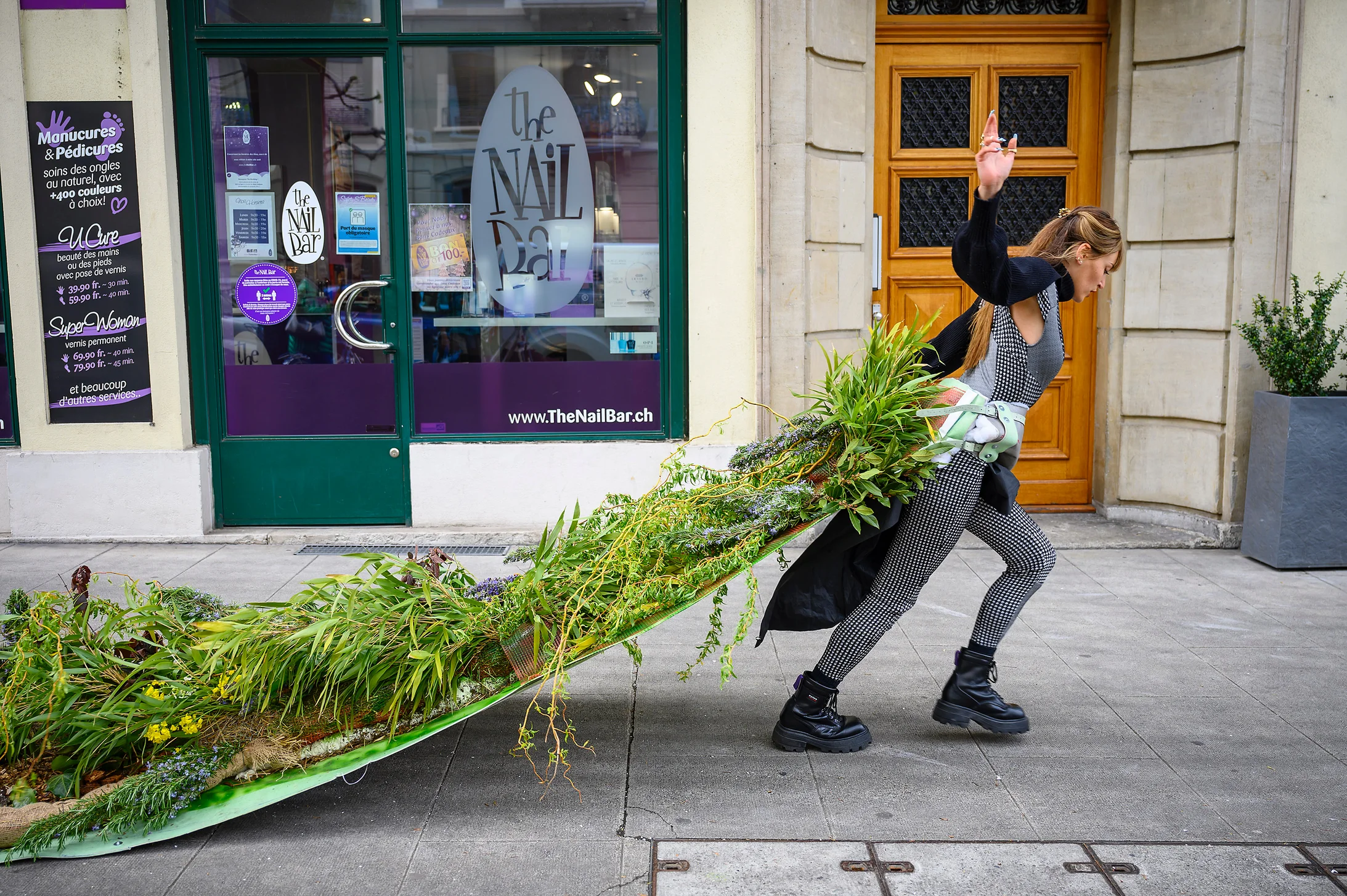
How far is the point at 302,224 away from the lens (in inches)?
274

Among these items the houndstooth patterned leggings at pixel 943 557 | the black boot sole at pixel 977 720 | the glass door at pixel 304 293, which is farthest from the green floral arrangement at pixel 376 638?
the glass door at pixel 304 293

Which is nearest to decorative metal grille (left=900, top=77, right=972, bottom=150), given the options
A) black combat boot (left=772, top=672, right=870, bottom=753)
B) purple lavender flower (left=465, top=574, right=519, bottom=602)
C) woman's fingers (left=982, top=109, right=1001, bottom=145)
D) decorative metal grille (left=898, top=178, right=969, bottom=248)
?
decorative metal grille (left=898, top=178, right=969, bottom=248)

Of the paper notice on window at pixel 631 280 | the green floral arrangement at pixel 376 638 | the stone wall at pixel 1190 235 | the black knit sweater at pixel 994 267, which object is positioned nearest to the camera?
the green floral arrangement at pixel 376 638

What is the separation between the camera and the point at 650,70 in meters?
6.93

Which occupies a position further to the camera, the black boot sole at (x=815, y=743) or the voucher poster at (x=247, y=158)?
the voucher poster at (x=247, y=158)

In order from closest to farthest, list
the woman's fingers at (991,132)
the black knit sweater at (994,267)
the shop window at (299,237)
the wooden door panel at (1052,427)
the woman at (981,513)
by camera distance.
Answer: the woman's fingers at (991,132) → the black knit sweater at (994,267) → the woman at (981,513) → the shop window at (299,237) → the wooden door panel at (1052,427)

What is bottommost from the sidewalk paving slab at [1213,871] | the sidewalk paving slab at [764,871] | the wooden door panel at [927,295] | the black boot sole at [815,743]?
the sidewalk paving slab at [1213,871]

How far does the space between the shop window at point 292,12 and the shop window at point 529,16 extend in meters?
0.27

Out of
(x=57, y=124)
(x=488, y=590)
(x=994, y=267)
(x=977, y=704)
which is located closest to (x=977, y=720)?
(x=977, y=704)

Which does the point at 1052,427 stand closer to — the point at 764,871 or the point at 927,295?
the point at 927,295

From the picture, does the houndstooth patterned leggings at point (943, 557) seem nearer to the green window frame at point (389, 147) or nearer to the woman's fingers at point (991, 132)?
the woman's fingers at point (991, 132)

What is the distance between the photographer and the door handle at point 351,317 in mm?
6988

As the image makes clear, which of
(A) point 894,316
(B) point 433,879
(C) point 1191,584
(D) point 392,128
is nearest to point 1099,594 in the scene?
(C) point 1191,584

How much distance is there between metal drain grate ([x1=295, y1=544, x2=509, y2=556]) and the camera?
662cm
